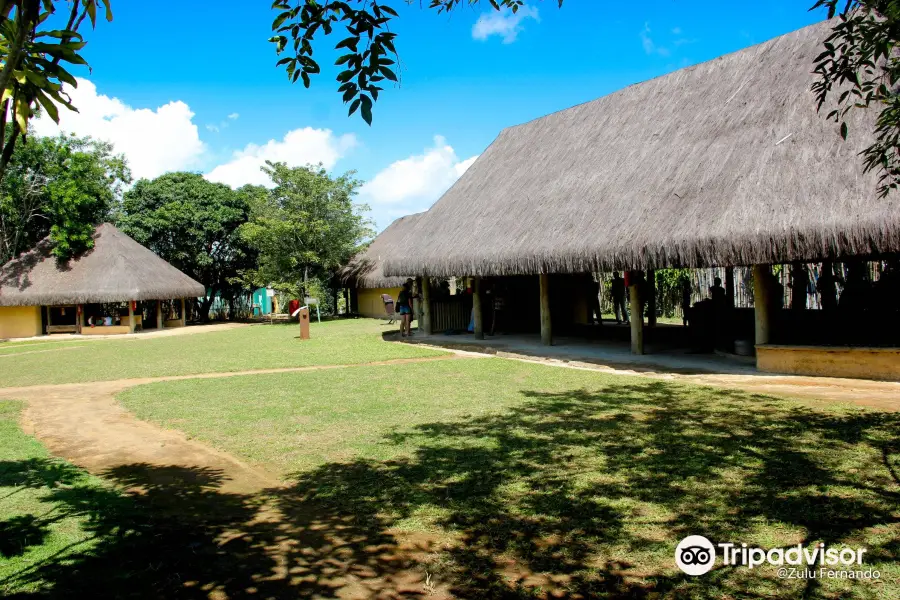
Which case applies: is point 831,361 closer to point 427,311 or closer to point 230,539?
point 230,539

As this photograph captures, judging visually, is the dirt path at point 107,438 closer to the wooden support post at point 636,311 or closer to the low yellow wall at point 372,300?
the wooden support post at point 636,311

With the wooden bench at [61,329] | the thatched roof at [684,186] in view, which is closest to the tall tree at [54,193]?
the wooden bench at [61,329]

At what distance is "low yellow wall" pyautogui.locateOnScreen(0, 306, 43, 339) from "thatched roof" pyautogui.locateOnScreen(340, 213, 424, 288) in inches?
553

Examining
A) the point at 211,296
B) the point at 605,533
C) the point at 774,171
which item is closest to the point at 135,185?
the point at 211,296

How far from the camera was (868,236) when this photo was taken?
8836 millimetres

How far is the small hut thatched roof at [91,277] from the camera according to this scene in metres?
26.7

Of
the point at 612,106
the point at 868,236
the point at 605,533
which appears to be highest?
the point at 612,106

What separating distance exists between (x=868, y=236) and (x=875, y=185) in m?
0.88

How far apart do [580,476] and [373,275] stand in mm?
27911

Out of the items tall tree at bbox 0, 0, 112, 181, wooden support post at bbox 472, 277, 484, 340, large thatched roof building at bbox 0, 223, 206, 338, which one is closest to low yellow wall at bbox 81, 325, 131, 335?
large thatched roof building at bbox 0, 223, 206, 338

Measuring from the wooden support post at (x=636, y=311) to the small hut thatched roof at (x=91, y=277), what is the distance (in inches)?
844

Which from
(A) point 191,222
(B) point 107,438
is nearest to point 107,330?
(A) point 191,222

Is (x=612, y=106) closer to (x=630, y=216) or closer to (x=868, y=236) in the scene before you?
(x=630, y=216)

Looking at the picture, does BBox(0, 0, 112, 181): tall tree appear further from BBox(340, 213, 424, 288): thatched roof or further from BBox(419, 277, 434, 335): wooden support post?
BBox(340, 213, 424, 288): thatched roof
